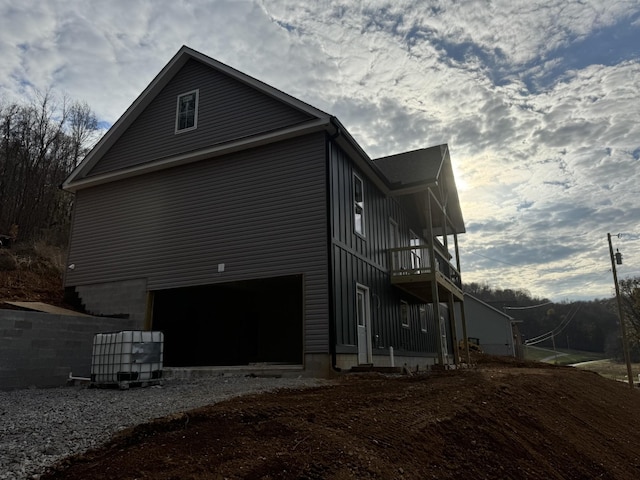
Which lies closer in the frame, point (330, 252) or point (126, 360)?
point (126, 360)

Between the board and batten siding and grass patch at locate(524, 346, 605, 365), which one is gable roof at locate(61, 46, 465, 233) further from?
grass patch at locate(524, 346, 605, 365)

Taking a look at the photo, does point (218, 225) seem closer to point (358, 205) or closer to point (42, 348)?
point (358, 205)

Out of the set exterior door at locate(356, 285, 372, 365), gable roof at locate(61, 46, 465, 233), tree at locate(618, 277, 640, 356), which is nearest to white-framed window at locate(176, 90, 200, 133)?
gable roof at locate(61, 46, 465, 233)

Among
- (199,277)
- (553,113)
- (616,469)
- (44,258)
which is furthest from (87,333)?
(553,113)

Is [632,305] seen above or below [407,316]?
above

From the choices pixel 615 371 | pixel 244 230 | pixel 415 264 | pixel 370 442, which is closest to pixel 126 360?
pixel 244 230

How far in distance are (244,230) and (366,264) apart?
341 cm

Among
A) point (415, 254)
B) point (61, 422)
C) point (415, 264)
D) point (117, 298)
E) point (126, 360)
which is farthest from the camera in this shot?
point (415, 254)

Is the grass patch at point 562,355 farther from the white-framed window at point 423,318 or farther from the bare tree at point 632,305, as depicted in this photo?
the white-framed window at point 423,318

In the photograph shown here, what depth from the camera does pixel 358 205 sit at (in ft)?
41.0

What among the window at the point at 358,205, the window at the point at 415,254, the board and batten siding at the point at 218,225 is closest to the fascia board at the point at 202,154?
the board and batten siding at the point at 218,225

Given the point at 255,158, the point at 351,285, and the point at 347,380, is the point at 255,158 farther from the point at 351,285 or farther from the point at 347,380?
the point at 347,380

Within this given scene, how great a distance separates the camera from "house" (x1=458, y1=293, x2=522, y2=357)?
40469 mm

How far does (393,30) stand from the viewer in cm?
1234
